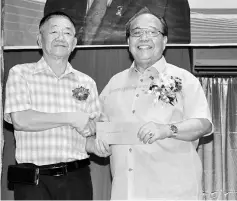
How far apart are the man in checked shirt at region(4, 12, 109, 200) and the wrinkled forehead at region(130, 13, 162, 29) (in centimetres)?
47

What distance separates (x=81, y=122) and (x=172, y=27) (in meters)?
1.40

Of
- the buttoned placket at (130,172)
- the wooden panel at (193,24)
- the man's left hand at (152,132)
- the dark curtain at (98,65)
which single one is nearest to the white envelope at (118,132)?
the man's left hand at (152,132)

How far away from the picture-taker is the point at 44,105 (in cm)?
287

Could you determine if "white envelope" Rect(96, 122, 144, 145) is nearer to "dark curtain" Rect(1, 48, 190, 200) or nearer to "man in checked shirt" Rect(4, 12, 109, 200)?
"man in checked shirt" Rect(4, 12, 109, 200)

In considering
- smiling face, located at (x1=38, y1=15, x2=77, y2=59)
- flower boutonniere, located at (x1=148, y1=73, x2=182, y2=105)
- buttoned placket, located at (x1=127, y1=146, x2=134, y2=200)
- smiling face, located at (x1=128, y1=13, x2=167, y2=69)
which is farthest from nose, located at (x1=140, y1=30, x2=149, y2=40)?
buttoned placket, located at (x1=127, y1=146, x2=134, y2=200)

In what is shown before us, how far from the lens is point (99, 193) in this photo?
434 cm

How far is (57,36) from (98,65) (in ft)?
4.59

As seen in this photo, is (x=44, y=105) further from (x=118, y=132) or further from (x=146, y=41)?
(x=146, y=41)

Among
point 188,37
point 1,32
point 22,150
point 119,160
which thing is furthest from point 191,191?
point 1,32

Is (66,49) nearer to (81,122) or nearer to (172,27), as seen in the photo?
(81,122)

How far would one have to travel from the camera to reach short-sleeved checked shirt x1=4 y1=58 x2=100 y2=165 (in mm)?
2781

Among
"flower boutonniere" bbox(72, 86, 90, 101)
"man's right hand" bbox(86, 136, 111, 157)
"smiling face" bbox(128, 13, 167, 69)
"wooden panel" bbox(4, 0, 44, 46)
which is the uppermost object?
"wooden panel" bbox(4, 0, 44, 46)

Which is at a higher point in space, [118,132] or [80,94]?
[80,94]

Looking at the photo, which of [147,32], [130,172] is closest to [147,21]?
[147,32]
